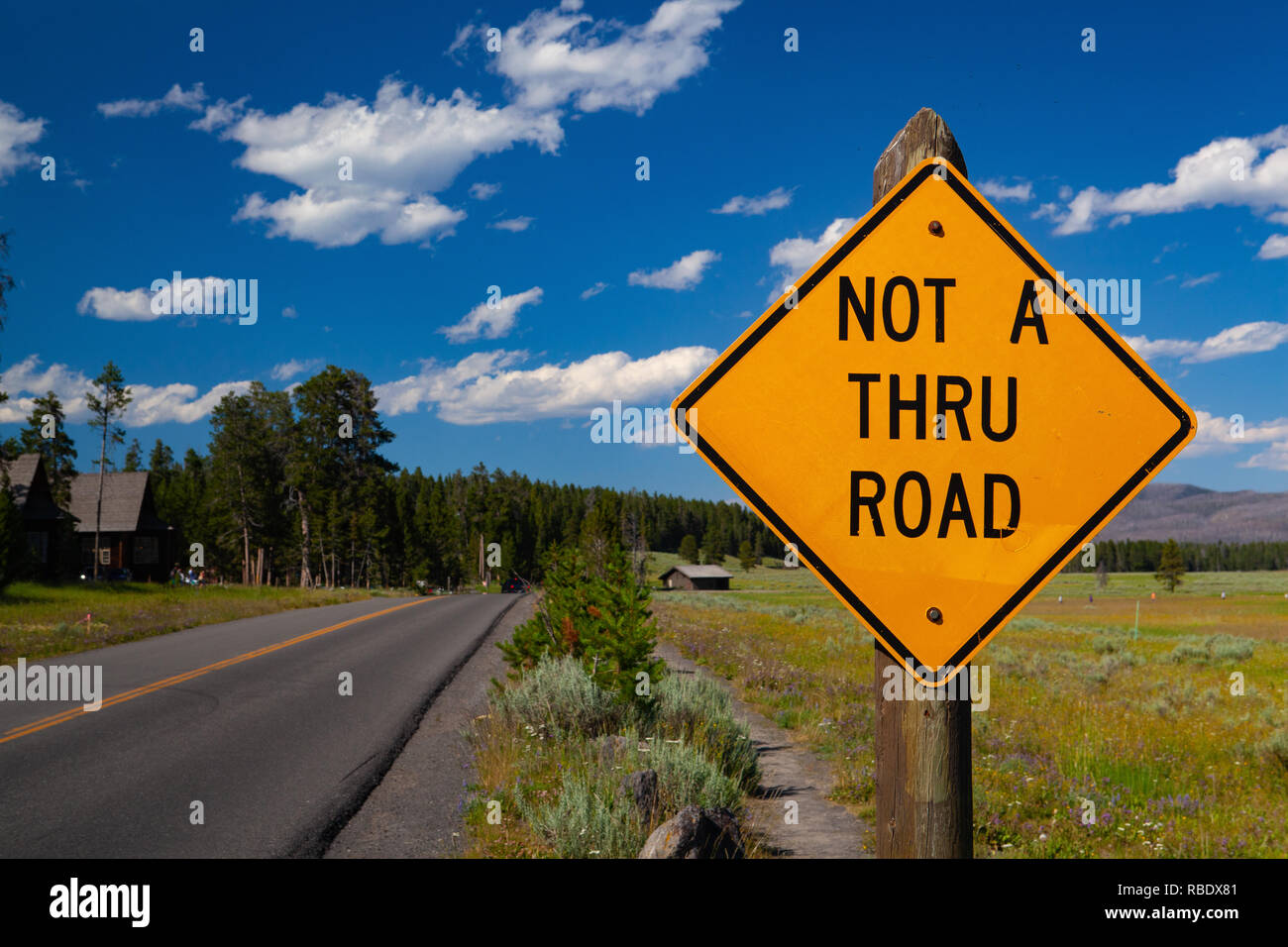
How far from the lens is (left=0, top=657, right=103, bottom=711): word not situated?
36.9ft

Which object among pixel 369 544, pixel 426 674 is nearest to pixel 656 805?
pixel 426 674

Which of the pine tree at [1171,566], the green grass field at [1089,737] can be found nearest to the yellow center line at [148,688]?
the green grass field at [1089,737]

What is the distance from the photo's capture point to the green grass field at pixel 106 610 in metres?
17.3

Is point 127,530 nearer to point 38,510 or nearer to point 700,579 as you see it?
point 38,510

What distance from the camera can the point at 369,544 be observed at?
65.2 meters

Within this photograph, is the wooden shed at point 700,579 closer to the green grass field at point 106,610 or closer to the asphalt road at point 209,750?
Answer: the green grass field at point 106,610

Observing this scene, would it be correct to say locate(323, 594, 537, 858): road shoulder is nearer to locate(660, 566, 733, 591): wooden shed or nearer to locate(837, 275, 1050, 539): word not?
locate(837, 275, 1050, 539): word not

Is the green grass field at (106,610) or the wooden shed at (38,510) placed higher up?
the wooden shed at (38,510)

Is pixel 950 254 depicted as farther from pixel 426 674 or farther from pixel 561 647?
pixel 426 674

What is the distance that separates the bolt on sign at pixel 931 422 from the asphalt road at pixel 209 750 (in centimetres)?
513

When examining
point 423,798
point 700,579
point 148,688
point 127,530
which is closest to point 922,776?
point 423,798

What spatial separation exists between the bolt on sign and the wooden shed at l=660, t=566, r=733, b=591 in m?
87.5

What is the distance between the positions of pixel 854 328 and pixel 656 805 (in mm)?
4521
